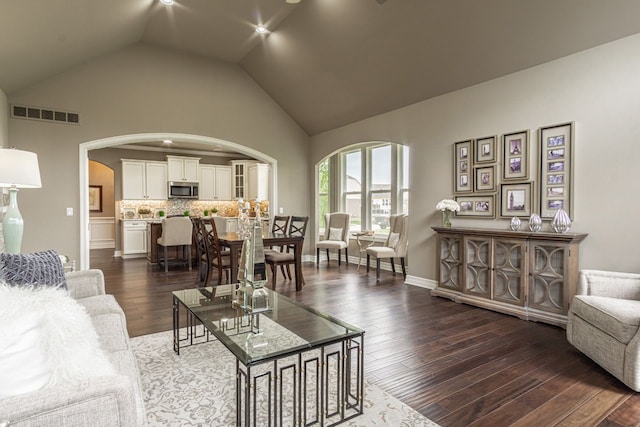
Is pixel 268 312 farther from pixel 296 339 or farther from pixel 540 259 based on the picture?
pixel 540 259

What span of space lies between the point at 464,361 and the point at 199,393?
1.94 metres

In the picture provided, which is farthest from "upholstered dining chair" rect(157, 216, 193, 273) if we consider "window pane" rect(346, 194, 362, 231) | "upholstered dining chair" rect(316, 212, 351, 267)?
"window pane" rect(346, 194, 362, 231)

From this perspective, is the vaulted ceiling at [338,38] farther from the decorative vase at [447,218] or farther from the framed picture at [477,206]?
the decorative vase at [447,218]

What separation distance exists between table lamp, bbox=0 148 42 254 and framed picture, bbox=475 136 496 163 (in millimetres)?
4786

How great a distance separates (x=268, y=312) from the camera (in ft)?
8.14

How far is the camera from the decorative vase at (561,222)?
347cm

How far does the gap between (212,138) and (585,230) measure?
5.69 m

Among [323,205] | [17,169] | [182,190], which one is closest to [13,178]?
[17,169]

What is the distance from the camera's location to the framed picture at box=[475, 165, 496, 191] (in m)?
4.26

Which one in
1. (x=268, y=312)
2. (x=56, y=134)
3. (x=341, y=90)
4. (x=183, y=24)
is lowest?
(x=268, y=312)

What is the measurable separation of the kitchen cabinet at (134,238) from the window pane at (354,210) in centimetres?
498

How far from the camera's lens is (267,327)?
219 centimetres

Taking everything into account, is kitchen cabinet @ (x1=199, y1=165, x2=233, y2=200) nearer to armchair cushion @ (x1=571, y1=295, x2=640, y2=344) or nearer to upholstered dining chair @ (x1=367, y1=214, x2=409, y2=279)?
upholstered dining chair @ (x1=367, y1=214, x2=409, y2=279)

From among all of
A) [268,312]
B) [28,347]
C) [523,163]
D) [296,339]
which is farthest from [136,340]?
[523,163]
